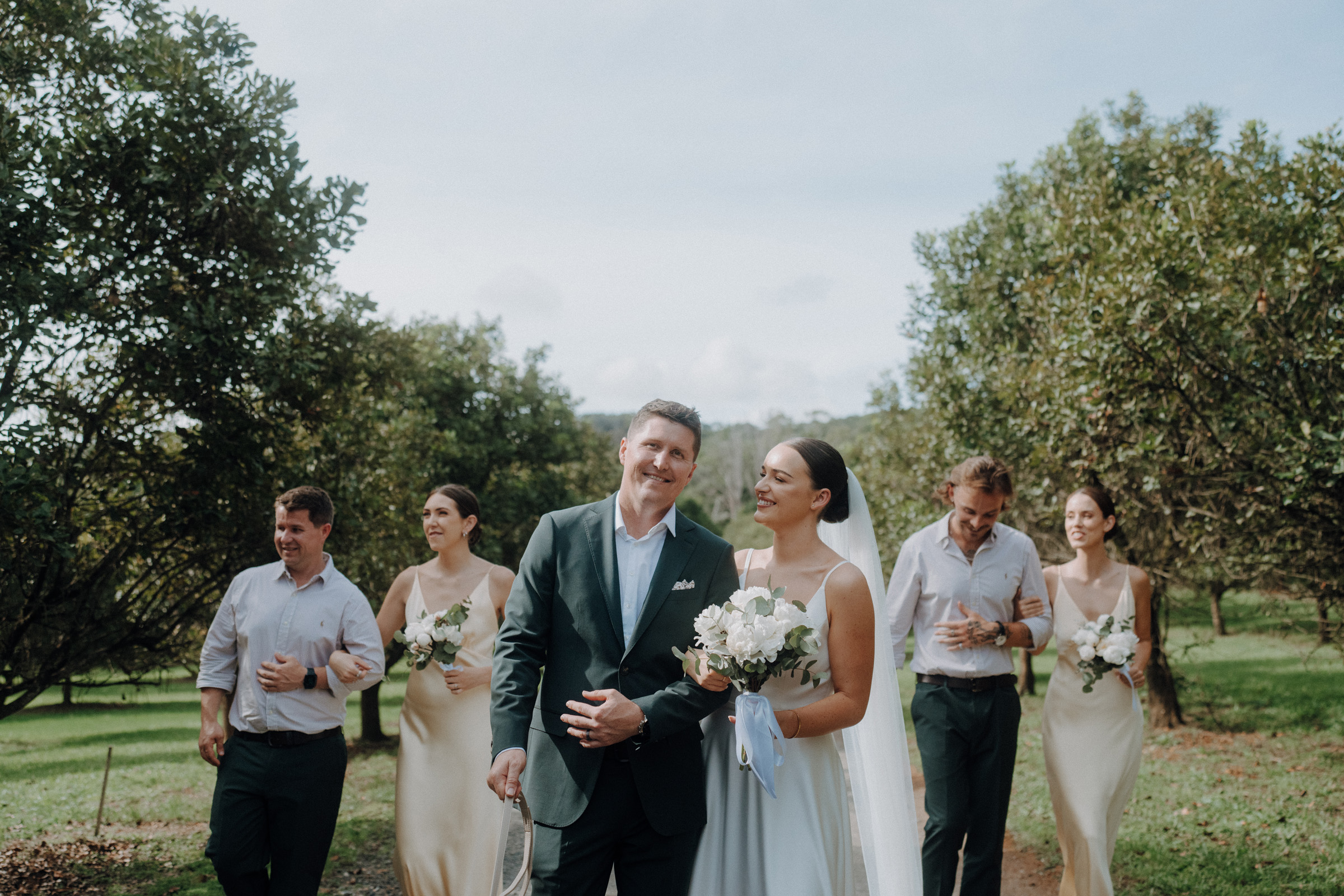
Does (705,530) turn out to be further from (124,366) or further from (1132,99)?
(1132,99)

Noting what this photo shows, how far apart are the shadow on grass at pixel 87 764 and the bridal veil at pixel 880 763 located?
14.0m

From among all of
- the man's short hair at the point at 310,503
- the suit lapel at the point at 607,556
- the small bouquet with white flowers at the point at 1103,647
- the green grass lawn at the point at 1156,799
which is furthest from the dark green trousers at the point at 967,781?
the man's short hair at the point at 310,503

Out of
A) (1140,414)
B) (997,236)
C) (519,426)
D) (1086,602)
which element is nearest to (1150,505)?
(1140,414)

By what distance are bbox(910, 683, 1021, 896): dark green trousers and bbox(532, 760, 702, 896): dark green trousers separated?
2513 mm

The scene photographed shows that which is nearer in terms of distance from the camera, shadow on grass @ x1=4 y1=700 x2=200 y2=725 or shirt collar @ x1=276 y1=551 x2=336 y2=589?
shirt collar @ x1=276 y1=551 x2=336 y2=589

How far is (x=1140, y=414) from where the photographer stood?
9.14 metres

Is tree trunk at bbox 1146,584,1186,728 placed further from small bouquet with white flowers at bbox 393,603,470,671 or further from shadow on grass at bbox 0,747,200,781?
shadow on grass at bbox 0,747,200,781

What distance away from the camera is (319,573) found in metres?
5.22

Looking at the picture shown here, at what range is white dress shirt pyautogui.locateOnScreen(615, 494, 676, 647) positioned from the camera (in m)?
3.73

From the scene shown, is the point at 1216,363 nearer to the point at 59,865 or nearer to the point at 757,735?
the point at 757,735

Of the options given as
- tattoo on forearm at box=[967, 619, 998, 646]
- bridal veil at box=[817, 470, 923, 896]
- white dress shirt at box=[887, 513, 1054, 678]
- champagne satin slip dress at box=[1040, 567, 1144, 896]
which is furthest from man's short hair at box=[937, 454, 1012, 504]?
bridal veil at box=[817, 470, 923, 896]

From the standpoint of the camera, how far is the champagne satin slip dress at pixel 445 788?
237 inches

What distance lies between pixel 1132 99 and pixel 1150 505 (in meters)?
8.97

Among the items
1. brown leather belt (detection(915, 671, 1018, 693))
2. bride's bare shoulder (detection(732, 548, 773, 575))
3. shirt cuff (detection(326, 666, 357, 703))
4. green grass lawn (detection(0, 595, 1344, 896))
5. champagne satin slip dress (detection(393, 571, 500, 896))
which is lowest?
green grass lawn (detection(0, 595, 1344, 896))
